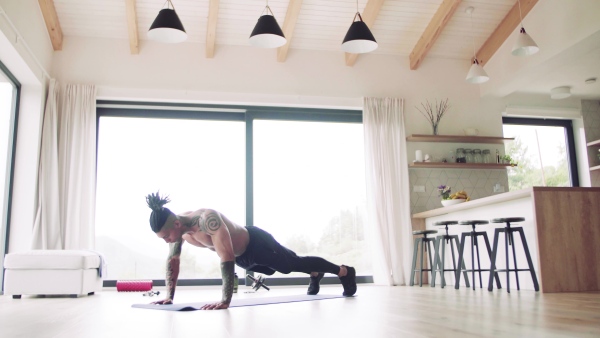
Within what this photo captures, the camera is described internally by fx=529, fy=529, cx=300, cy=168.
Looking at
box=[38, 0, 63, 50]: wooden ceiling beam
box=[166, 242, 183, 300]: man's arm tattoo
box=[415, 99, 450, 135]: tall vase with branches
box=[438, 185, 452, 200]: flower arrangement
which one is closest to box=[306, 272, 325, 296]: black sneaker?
box=[166, 242, 183, 300]: man's arm tattoo

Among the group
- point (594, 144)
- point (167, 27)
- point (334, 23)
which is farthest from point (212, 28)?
point (594, 144)

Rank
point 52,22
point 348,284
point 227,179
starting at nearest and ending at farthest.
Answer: point 348,284 < point 52,22 < point 227,179

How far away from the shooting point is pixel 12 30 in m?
5.17

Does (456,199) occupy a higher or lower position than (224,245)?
higher

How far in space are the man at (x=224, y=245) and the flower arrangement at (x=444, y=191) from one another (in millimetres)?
2686

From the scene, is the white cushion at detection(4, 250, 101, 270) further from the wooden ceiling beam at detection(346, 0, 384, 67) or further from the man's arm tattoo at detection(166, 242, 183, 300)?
the wooden ceiling beam at detection(346, 0, 384, 67)

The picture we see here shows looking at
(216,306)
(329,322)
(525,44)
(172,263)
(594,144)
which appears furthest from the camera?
(594,144)

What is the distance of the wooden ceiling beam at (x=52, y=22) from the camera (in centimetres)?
621

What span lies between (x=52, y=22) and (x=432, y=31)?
4.80 m

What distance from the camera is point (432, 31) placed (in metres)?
7.03

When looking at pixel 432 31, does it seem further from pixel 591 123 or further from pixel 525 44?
pixel 591 123

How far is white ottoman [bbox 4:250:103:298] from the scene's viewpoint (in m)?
5.01

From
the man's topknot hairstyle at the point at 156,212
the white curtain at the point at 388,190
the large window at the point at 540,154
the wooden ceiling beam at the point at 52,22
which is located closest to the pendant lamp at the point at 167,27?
the wooden ceiling beam at the point at 52,22

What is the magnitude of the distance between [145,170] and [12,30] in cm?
241
